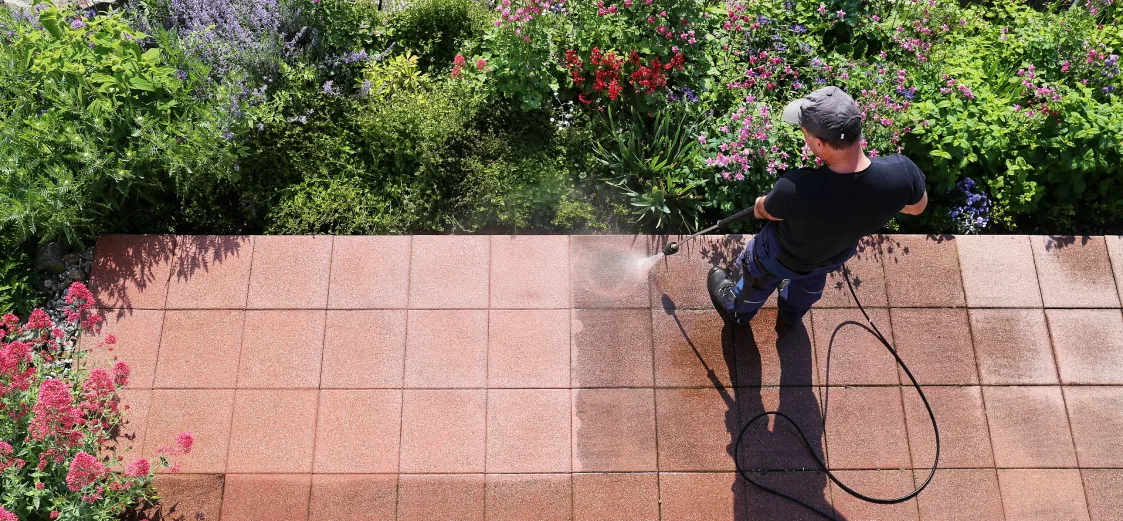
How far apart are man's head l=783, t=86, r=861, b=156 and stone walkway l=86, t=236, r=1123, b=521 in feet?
5.82

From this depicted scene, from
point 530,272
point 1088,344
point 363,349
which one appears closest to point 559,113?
point 530,272

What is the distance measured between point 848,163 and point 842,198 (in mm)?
168

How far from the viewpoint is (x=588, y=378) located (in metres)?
4.52

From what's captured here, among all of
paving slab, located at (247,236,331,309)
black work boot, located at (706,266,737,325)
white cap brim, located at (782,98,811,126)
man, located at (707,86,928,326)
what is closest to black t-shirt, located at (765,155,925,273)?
man, located at (707,86,928,326)

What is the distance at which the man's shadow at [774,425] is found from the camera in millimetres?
4242

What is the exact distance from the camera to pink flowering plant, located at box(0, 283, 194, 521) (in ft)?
12.0

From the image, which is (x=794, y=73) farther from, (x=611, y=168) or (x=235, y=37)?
(x=235, y=37)

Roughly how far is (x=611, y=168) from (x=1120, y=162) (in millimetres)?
3624

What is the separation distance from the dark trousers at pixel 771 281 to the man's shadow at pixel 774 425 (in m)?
0.23

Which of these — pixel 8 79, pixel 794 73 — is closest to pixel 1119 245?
pixel 794 73

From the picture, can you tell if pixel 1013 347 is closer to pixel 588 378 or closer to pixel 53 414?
pixel 588 378

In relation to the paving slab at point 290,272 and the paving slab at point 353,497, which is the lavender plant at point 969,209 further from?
the paving slab at point 290,272

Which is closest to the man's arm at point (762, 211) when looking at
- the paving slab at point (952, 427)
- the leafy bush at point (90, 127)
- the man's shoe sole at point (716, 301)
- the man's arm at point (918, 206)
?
the man's arm at point (918, 206)

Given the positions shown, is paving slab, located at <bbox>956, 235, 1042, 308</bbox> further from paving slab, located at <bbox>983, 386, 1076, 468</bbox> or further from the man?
the man
